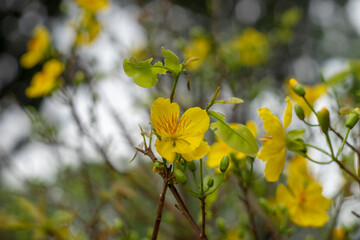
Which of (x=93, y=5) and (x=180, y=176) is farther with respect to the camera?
(x=93, y=5)

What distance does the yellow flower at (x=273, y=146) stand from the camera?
1.42 feet

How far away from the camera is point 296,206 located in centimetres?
60

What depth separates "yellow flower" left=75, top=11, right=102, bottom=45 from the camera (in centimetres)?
110

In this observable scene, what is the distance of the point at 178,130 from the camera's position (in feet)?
1.45

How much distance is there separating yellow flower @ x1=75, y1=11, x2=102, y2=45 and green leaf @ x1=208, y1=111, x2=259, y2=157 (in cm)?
82

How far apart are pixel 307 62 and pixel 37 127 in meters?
1.52

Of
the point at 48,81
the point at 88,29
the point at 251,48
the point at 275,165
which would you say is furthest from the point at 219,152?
the point at 251,48

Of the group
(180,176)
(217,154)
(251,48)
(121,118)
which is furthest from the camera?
(251,48)

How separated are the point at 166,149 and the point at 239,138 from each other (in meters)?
0.09

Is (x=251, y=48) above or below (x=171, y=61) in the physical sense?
above

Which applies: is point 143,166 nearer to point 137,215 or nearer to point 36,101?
point 137,215

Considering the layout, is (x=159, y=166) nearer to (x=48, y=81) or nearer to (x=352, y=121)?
(x=352, y=121)

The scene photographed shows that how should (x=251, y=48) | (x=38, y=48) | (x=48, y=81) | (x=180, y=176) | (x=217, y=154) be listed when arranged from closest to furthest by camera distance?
(x=180, y=176) → (x=217, y=154) → (x=48, y=81) → (x=38, y=48) → (x=251, y=48)

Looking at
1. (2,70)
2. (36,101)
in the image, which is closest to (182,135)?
(36,101)
